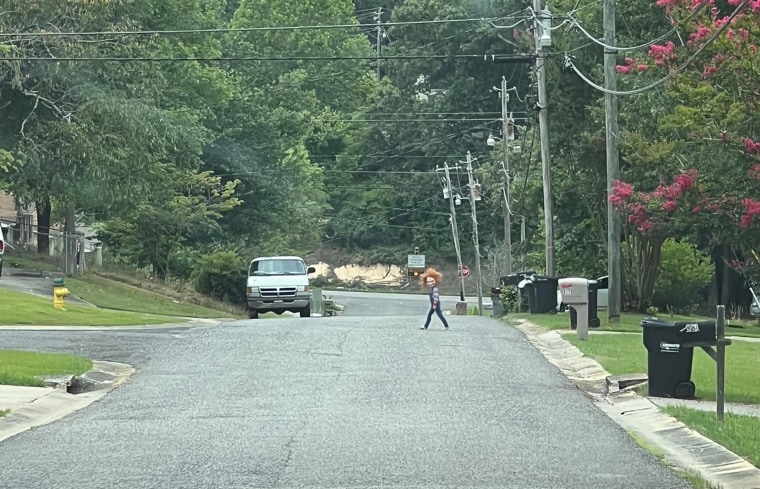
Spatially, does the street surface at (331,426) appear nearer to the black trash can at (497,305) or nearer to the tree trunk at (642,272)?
the tree trunk at (642,272)

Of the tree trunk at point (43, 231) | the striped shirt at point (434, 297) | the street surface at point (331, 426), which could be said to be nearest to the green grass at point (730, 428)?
the street surface at point (331, 426)

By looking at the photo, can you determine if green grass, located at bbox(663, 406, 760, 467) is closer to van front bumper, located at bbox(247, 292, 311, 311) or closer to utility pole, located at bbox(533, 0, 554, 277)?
utility pole, located at bbox(533, 0, 554, 277)

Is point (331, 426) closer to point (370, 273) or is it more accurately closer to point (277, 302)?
point (277, 302)

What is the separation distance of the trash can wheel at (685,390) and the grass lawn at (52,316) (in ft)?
50.3

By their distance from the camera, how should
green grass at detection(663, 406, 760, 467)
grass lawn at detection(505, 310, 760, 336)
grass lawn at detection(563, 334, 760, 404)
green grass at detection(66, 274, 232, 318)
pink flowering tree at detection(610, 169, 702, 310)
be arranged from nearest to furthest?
1. green grass at detection(663, 406, 760, 467)
2. grass lawn at detection(563, 334, 760, 404)
3. pink flowering tree at detection(610, 169, 702, 310)
4. grass lawn at detection(505, 310, 760, 336)
5. green grass at detection(66, 274, 232, 318)

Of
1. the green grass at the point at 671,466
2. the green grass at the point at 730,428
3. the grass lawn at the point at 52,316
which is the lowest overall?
the green grass at the point at 671,466

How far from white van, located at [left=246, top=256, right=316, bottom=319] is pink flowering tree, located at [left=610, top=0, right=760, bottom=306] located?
33.4 feet

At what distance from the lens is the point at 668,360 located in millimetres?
14961

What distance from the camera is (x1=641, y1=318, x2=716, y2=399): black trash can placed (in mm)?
14734

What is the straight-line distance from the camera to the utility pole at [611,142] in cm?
2817

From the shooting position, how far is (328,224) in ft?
292

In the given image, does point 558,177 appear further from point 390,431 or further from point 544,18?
point 390,431

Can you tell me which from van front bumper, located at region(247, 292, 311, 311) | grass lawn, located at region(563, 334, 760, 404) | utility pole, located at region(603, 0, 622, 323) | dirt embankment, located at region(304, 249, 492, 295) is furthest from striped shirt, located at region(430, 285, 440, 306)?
dirt embankment, located at region(304, 249, 492, 295)

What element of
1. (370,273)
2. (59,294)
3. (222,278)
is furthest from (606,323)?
(370,273)
